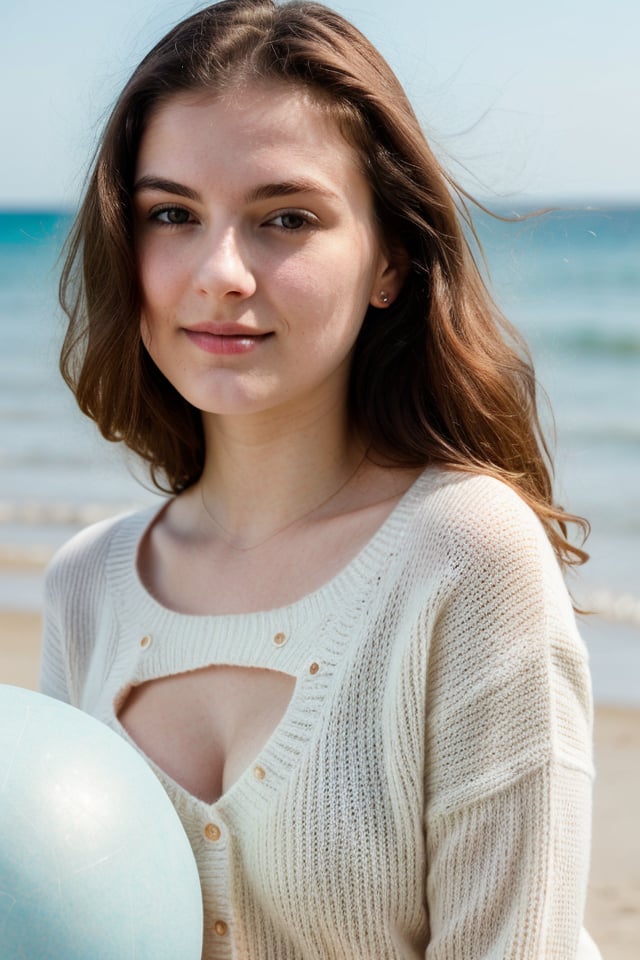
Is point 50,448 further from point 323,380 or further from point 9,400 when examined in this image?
point 323,380

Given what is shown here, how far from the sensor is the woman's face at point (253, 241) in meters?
2.23

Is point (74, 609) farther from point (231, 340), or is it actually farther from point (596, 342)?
point (596, 342)

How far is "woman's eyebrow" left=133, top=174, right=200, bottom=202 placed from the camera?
2.28 metres

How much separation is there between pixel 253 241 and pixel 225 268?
0.09 m

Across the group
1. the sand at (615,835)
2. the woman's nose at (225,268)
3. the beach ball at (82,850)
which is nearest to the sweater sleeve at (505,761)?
the beach ball at (82,850)

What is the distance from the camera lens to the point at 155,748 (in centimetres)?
237

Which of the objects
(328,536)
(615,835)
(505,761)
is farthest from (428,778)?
(615,835)

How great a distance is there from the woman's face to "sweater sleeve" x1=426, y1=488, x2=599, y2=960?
470mm

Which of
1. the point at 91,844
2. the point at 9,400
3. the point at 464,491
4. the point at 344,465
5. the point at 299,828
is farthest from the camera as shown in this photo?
the point at 9,400

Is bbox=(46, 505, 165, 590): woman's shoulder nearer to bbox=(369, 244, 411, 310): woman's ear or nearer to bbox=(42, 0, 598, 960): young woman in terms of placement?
bbox=(42, 0, 598, 960): young woman

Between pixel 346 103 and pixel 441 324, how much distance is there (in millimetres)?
440

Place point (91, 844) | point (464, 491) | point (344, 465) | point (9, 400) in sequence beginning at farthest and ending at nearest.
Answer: point (9, 400) < point (344, 465) < point (464, 491) < point (91, 844)

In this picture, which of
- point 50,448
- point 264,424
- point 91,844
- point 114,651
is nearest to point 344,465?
point 264,424

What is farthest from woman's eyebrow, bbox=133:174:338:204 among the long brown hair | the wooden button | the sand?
the sand
